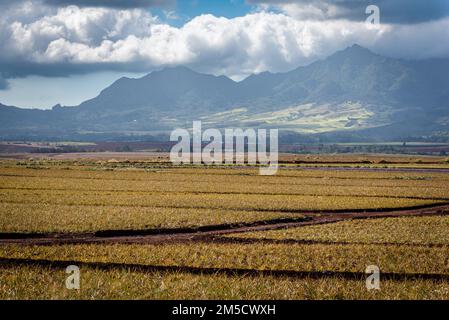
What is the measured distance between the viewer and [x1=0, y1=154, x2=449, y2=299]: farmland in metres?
15.9

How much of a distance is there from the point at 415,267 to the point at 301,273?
5548 millimetres

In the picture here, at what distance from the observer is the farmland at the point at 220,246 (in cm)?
1590

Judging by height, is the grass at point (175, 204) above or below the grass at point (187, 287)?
below

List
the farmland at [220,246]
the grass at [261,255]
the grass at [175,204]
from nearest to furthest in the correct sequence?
the farmland at [220,246]
the grass at [261,255]
the grass at [175,204]

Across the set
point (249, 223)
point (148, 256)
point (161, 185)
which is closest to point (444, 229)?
point (249, 223)

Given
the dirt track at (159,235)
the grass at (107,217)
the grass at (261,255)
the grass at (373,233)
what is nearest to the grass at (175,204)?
the grass at (107,217)

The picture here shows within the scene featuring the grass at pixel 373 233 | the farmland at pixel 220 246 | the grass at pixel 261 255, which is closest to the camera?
the farmland at pixel 220 246

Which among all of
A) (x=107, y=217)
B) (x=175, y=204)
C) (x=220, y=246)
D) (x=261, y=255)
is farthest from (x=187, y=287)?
(x=175, y=204)

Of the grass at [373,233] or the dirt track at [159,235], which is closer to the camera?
the dirt track at [159,235]

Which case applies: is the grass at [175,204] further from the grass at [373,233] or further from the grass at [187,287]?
the grass at [187,287]

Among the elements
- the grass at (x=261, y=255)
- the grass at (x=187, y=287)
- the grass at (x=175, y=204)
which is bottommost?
the grass at (x=175, y=204)

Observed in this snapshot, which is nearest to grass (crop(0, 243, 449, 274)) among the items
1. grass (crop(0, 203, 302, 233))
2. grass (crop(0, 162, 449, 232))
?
grass (crop(0, 203, 302, 233))

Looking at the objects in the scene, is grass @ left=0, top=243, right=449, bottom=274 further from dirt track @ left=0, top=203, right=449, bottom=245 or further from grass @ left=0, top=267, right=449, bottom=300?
grass @ left=0, top=267, right=449, bottom=300
